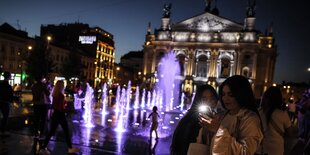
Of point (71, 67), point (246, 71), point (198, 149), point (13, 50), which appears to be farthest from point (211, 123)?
point (246, 71)

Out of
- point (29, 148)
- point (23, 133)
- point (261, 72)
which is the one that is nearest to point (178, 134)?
point (29, 148)

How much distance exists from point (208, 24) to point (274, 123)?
70.7 metres

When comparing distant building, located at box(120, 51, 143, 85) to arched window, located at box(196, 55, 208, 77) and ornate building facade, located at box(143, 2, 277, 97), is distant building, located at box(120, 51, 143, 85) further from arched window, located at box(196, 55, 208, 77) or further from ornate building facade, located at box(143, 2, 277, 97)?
arched window, located at box(196, 55, 208, 77)

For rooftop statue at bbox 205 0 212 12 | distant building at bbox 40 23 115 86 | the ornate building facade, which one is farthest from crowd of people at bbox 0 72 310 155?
rooftop statue at bbox 205 0 212 12

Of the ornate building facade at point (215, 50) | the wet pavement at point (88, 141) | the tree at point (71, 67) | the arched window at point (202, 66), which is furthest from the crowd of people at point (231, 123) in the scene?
the arched window at point (202, 66)

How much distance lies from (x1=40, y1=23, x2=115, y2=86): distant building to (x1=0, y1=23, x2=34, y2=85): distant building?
28.0 metres

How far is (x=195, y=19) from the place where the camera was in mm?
73500

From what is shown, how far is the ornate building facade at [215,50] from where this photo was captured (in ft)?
226

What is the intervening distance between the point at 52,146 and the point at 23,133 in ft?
6.42

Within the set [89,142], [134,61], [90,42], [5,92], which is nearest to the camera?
[5,92]

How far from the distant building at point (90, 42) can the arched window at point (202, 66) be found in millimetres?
27193

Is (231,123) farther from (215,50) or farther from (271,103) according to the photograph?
(215,50)

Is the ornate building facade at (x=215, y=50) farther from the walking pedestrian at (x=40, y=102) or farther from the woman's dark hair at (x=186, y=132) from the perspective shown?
the woman's dark hair at (x=186, y=132)

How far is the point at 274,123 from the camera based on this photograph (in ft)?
14.3
